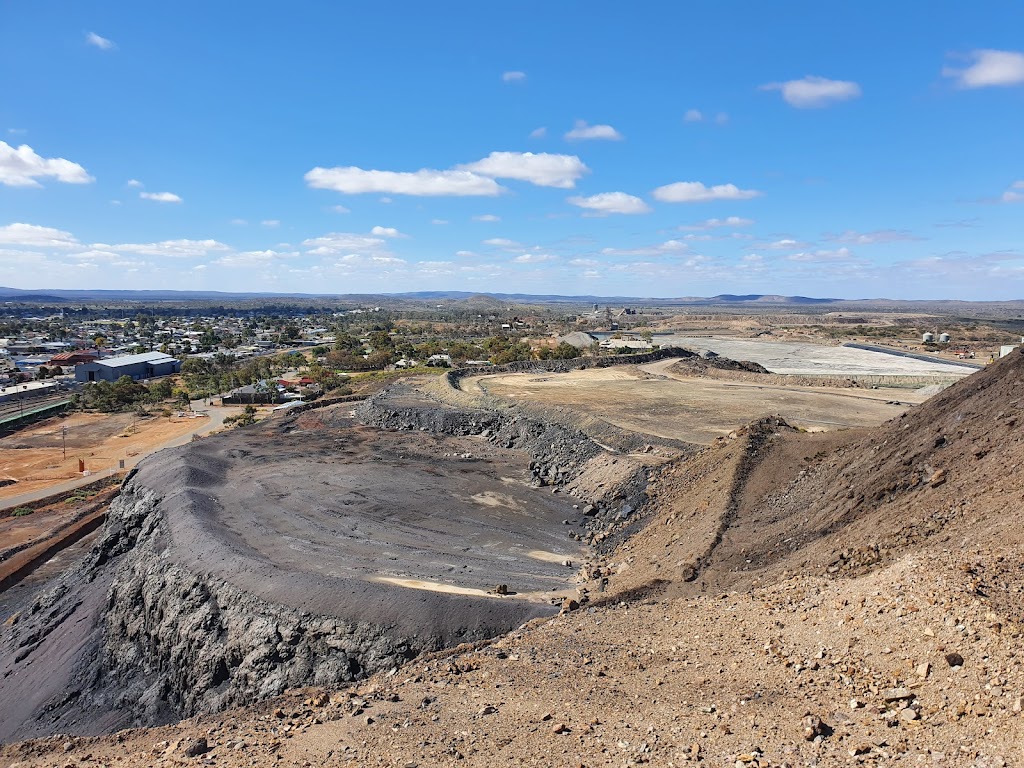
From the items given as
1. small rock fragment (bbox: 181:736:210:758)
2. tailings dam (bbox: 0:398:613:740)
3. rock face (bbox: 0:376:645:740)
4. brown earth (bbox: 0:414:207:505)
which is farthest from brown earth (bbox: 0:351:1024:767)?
brown earth (bbox: 0:414:207:505)

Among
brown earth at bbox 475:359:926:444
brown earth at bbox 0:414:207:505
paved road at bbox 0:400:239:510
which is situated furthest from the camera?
brown earth at bbox 0:414:207:505

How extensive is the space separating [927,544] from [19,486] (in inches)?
1888

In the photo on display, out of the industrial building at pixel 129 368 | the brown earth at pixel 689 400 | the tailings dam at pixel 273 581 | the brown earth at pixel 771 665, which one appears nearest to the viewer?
the brown earth at pixel 771 665

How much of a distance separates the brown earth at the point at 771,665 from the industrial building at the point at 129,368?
8035cm

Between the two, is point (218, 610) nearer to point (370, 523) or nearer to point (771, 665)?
point (370, 523)

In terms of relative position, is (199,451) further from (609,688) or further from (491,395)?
(609,688)

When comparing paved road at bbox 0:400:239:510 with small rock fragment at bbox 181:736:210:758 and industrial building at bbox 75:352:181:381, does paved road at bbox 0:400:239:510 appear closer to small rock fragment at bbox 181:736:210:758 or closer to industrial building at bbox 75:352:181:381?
small rock fragment at bbox 181:736:210:758

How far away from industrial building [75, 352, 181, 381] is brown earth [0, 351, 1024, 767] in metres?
80.3

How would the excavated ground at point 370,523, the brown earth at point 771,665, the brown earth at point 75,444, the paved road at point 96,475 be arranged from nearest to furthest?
the brown earth at point 771,665
the excavated ground at point 370,523
the paved road at point 96,475
the brown earth at point 75,444

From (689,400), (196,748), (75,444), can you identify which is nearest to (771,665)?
(196,748)

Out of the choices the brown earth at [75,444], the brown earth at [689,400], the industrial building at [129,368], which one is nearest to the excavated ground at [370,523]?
the brown earth at [689,400]

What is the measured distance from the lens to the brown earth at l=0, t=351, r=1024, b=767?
328 inches

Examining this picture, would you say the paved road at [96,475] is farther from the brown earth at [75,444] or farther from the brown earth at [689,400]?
the brown earth at [689,400]

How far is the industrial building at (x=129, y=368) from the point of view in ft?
268
